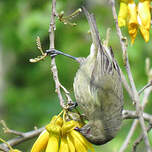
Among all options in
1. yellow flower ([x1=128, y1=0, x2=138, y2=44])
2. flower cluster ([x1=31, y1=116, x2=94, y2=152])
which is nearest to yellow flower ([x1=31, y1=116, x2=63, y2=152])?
flower cluster ([x1=31, y1=116, x2=94, y2=152])

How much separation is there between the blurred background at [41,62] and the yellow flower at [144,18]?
2036 mm

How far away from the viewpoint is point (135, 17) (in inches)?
125

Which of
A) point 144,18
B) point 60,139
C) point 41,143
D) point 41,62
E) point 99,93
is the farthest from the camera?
point 41,62

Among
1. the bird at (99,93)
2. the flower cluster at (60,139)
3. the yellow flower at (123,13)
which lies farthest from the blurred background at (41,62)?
→ the flower cluster at (60,139)

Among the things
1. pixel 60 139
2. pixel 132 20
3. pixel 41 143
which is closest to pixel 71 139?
pixel 60 139

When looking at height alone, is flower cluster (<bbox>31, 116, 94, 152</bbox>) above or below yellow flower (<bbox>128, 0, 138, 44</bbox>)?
below

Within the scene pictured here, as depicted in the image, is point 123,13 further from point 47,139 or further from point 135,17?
point 47,139

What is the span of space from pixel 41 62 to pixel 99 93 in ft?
11.9

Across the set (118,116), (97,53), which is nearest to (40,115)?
(97,53)

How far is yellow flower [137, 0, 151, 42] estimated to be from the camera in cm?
312

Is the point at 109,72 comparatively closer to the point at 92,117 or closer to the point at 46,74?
the point at 92,117

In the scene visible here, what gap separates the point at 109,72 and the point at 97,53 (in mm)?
331

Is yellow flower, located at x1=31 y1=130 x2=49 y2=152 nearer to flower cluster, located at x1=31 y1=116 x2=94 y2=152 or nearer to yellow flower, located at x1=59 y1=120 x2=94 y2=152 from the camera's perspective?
flower cluster, located at x1=31 y1=116 x2=94 y2=152

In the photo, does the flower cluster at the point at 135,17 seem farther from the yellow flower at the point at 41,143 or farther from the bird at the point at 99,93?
the yellow flower at the point at 41,143
